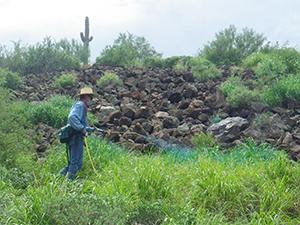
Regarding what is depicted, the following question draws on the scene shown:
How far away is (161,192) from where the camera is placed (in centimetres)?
830

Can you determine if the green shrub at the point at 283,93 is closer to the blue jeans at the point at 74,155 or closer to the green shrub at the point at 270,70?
the green shrub at the point at 270,70

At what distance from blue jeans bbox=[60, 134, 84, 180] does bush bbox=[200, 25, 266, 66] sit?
18.0 metres

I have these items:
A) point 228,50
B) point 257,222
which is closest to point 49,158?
point 257,222

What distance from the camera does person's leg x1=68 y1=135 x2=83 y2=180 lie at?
10070mm

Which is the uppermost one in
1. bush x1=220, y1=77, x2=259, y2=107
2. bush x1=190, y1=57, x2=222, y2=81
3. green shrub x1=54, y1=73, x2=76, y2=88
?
bush x1=190, y1=57, x2=222, y2=81

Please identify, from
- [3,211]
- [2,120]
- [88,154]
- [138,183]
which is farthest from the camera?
[2,120]

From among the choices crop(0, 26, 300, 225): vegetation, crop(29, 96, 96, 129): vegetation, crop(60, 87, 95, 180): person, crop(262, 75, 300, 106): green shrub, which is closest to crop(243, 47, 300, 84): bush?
crop(262, 75, 300, 106): green shrub

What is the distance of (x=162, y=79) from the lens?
22.1m

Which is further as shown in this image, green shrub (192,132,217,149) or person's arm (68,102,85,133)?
green shrub (192,132,217,149)

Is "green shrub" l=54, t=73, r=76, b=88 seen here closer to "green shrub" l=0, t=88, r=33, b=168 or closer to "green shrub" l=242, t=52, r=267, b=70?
"green shrub" l=242, t=52, r=267, b=70

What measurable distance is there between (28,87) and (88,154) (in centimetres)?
1192

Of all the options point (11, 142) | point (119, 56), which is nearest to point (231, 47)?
point (119, 56)

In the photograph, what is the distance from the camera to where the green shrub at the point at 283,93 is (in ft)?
53.1

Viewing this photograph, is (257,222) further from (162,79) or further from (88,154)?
(162,79)
